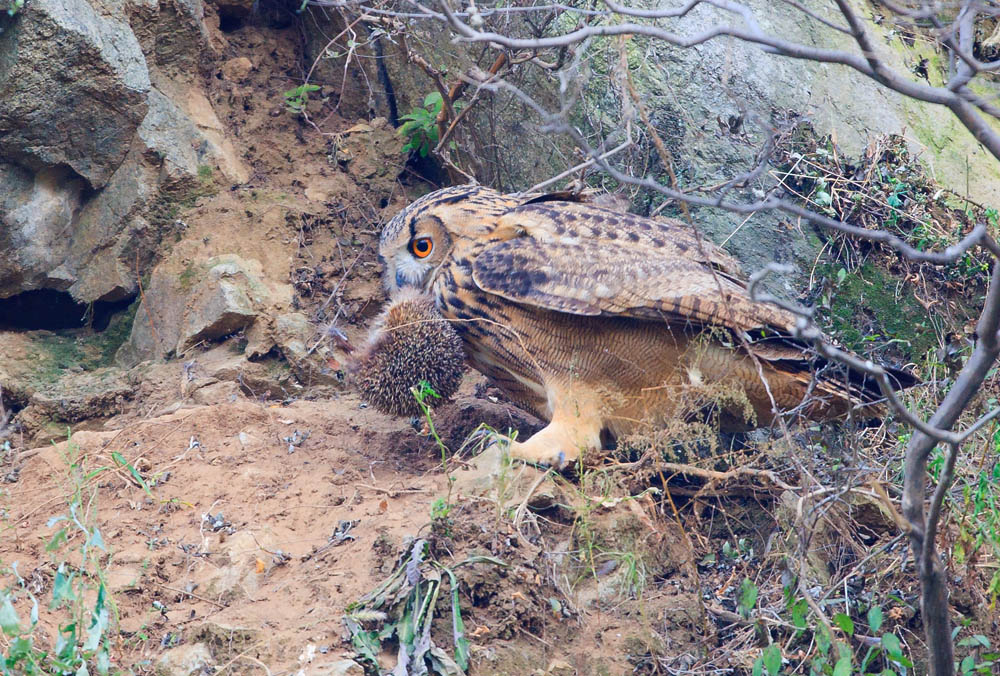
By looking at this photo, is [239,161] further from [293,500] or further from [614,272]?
[614,272]

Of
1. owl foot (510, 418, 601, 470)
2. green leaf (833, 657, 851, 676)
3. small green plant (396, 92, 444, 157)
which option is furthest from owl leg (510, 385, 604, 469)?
small green plant (396, 92, 444, 157)

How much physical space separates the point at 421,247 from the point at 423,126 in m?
1.44

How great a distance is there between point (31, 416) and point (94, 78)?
5.76 feet

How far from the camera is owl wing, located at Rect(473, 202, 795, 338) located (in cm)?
379

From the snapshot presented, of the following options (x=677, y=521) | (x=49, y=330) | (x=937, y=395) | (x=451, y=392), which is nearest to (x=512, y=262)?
(x=451, y=392)

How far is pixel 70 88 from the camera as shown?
4973 mm

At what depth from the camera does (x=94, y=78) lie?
5000mm

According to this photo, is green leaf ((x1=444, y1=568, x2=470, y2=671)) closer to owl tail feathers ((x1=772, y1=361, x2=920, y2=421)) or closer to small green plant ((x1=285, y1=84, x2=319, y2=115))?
owl tail feathers ((x1=772, y1=361, x2=920, y2=421))

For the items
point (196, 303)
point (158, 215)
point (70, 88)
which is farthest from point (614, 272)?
point (70, 88)

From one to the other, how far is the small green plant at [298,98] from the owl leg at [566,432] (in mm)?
2877

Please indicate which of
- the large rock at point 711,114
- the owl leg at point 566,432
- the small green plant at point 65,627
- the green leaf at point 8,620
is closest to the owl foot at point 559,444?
the owl leg at point 566,432

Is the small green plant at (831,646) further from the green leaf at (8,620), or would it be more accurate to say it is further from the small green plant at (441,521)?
the green leaf at (8,620)

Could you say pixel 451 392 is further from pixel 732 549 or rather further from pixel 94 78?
A: pixel 94 78

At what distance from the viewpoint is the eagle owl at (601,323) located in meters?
3.80
